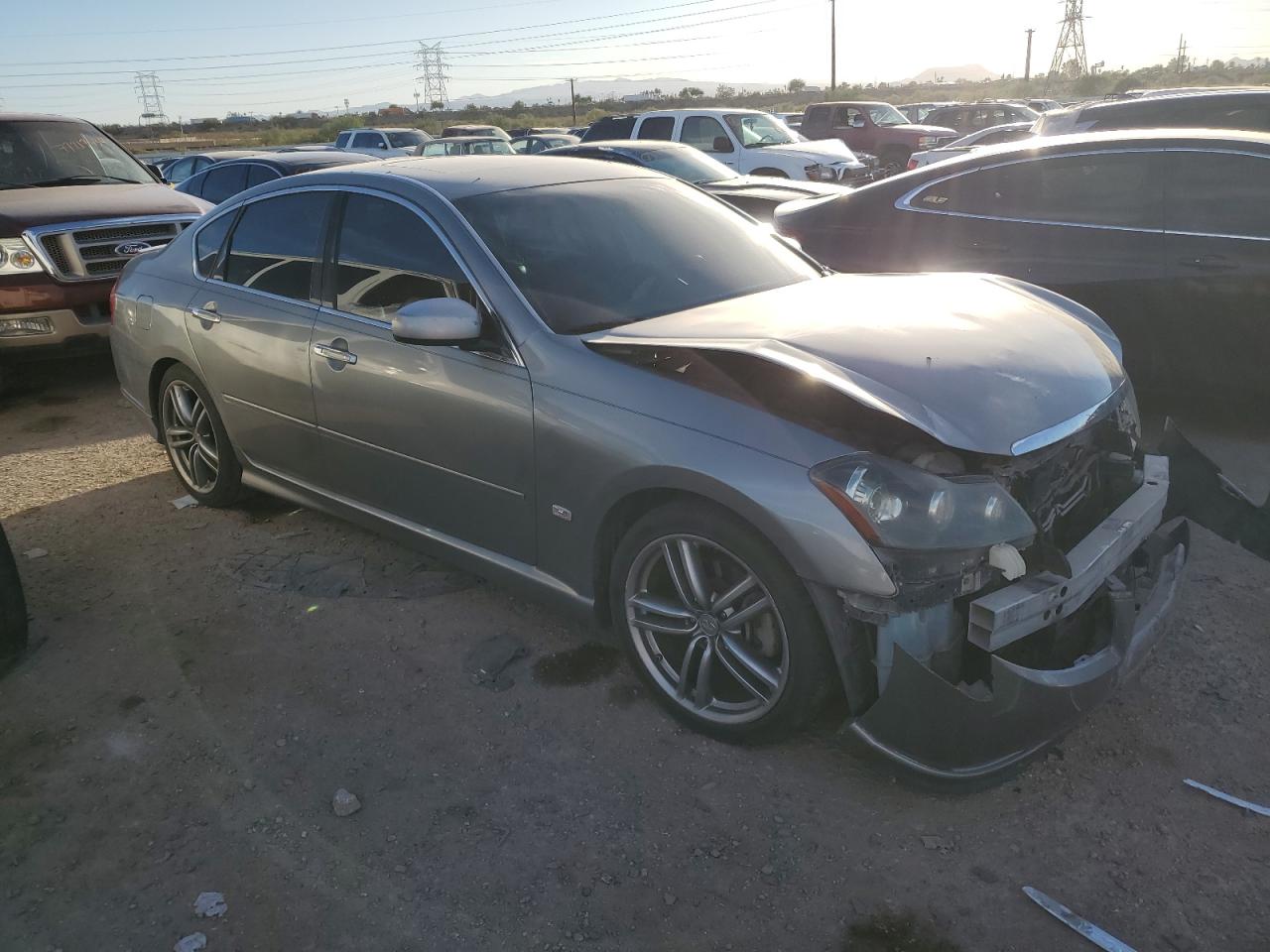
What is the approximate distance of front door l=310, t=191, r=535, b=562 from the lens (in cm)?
340

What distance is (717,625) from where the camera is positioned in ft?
9.80

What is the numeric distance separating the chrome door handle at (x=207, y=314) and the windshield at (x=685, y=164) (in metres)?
8.19

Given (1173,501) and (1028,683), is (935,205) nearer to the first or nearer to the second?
(1173,501)

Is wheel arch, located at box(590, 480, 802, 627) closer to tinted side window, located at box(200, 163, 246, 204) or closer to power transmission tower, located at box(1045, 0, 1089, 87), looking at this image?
tinted side window, located at box(200, 163, 246, 204)

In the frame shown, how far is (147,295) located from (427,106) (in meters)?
100

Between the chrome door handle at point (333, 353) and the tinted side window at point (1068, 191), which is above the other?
the tinted side window at point (1068, 191)

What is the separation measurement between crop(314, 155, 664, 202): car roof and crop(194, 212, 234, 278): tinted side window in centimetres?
72

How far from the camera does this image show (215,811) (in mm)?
2912

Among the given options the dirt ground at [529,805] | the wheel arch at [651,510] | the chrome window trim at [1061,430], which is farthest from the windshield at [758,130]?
the wheel arch at [651,510]

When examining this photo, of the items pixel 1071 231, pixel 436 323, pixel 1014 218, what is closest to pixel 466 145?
pixel 1014 218

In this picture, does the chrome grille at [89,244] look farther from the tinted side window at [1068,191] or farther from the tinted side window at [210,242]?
the tinted side window at [1068,191]

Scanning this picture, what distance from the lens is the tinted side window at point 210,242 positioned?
15.6 ft

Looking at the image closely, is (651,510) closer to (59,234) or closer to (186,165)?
(59,234)

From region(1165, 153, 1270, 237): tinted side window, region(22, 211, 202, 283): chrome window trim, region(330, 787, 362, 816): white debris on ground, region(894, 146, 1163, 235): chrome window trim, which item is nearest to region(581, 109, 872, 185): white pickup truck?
region(894, 146, 1163, 235): chrome window trim
